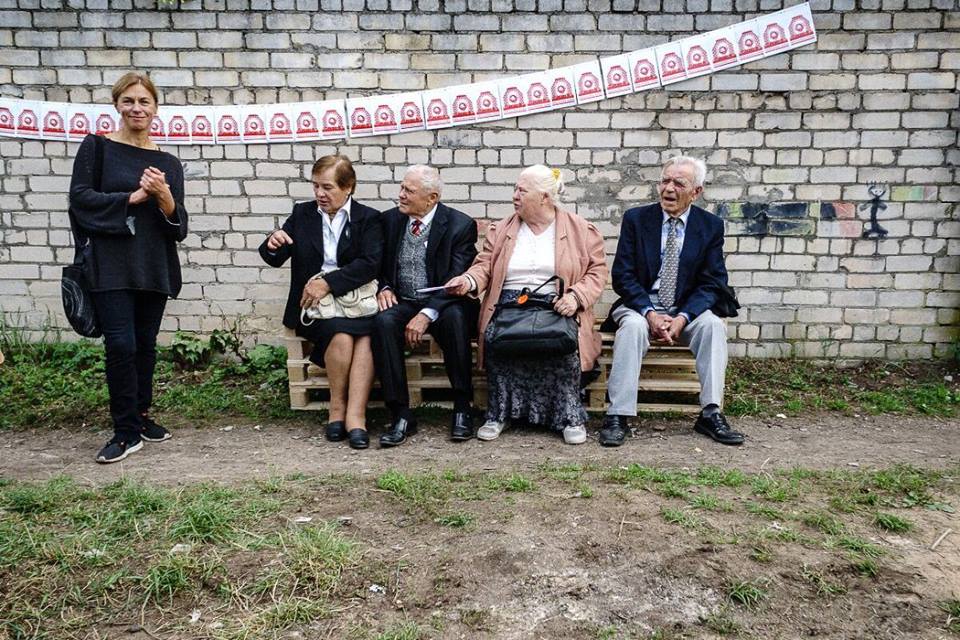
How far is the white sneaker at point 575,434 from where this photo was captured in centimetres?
430

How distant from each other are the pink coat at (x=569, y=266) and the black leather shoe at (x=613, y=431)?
1.10 ft

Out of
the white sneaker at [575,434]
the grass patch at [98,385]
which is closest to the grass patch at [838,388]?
the white sneaker at [575,434]

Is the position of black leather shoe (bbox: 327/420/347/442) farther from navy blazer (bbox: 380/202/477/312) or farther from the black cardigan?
the black cardigan

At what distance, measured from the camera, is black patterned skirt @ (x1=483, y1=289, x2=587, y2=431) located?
4.37 m

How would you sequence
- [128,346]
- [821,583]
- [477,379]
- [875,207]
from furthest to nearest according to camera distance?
[875,207] < [477,379] < [128,346] < [821,583]

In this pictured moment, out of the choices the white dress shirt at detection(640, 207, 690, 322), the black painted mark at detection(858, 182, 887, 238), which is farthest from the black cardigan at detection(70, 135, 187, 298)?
the black painted mark at detection(858, 182, 887, 238)

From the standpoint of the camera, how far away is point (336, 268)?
4555 millimetres

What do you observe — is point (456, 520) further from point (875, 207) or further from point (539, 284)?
point (875, 207)

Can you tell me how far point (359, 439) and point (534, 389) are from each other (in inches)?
41.2

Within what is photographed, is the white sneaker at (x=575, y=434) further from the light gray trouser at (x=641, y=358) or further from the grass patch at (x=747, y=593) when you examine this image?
the grass patch at (x=747, y=593)

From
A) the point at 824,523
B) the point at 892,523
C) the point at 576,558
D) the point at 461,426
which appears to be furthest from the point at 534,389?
the point at 892,523

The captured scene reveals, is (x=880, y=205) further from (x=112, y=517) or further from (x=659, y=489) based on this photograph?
(x=112, y=517)

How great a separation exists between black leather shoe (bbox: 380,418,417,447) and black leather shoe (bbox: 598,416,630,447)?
110cm

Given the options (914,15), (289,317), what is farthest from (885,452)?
(289,317)
